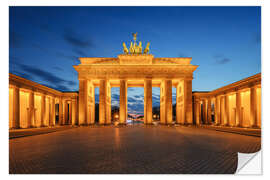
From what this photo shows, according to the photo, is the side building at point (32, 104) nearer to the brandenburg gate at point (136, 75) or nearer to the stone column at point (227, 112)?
the brandenburg gate at point (136, 75)

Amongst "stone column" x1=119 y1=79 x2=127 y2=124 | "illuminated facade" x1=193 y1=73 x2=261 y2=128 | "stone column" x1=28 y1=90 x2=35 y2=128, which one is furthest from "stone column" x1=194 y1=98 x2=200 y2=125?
"stone column" x1=28 y1=90 x2=35 y2=128

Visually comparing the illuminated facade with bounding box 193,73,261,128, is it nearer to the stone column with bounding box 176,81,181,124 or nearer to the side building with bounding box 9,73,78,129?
the stone column with bounding box 176,81,181,124

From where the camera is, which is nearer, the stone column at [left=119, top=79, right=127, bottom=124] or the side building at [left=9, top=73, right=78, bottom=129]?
the side building at [left=9, top=73, right=78, bottom=129]

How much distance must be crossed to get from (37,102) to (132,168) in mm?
34479

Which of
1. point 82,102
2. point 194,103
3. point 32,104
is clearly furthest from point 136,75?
point 32,104

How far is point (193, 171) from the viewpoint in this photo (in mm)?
5477

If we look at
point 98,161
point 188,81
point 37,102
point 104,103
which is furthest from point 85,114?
point 98,161

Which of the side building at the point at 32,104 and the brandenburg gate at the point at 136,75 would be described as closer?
the side building at the point at 32,104

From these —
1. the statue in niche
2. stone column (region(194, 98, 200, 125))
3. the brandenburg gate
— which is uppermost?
the statue in niche

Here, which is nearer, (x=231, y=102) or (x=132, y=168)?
(x=132, y=168)

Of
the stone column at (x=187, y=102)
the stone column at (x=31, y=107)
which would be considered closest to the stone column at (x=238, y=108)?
the stone column at (x=187, y=102)

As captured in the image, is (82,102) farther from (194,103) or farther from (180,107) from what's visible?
(194,103)
